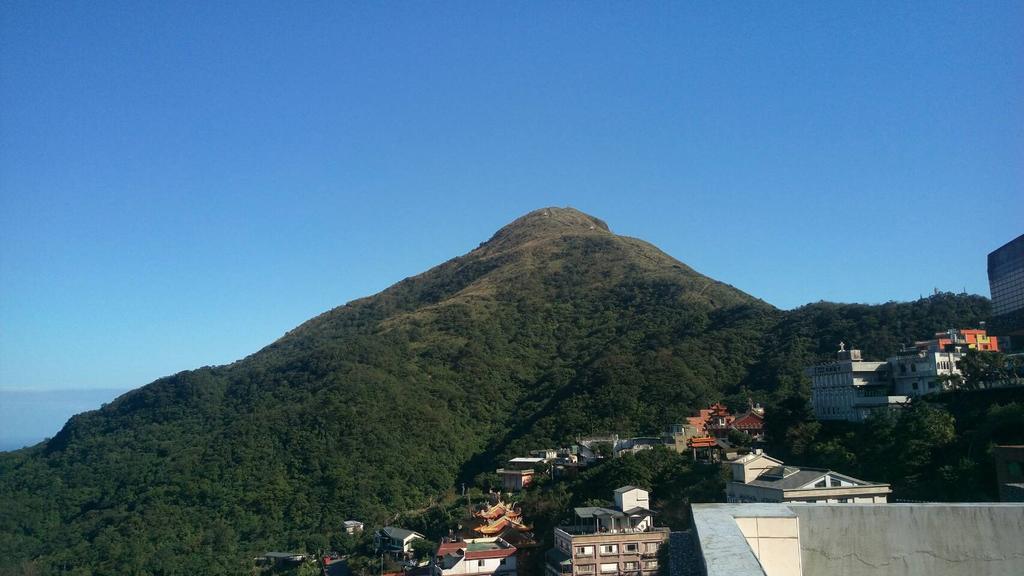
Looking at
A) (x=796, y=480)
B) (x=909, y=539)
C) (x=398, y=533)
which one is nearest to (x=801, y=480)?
(x=796, y=480)

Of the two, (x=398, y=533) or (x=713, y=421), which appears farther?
(x=713, y=421)

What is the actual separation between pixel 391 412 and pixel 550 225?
6613cm

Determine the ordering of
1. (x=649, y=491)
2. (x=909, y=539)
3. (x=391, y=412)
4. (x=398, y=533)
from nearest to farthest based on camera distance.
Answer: (x=909, y=539), (x=649, y=491), (x=398, y=533), (x=391, y=412)

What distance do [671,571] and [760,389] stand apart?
139 feet

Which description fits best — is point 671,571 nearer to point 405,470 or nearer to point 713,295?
point 405,470

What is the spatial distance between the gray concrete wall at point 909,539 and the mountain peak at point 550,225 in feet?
346

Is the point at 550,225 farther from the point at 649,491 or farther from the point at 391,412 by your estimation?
the point at 649,491

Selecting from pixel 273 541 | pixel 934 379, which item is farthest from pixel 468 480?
pixel 934 379

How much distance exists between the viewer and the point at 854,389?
2506 cm

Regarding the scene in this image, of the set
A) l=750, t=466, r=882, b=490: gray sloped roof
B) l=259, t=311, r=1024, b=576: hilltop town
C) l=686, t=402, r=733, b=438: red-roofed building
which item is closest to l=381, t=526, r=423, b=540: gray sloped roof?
l=259, t=311, r=1024, b=576: hilltop town

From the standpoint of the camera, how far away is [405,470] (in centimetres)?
4831

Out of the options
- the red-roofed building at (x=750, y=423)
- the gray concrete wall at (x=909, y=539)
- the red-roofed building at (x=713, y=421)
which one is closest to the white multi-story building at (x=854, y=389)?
the red-roofed building at (x=750, y=423)

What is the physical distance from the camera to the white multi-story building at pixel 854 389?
80.5 feet

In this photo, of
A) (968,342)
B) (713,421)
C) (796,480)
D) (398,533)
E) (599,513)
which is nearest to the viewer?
(796,480)
